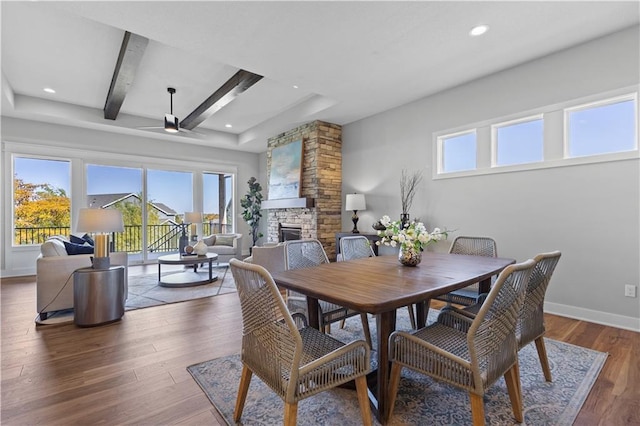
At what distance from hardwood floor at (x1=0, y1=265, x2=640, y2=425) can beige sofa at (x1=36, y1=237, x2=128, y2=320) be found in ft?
0.83

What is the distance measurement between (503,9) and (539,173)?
5.85 ft

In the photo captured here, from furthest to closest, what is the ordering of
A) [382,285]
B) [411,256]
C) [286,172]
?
[286,172]
[411,256]
[382,285]

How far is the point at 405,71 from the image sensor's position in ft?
11.9

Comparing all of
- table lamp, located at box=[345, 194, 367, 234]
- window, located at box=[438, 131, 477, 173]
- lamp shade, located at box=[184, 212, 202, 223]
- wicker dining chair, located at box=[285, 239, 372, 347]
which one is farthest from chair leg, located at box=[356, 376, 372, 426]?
lamp shade, located at box=[184, 212, 202, 223]

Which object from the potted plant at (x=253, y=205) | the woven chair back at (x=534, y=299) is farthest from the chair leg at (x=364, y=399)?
the potted plant at (x=253, y=205)

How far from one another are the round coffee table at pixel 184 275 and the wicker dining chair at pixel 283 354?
3307 mm

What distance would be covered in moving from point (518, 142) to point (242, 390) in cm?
389

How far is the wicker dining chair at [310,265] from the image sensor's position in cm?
221

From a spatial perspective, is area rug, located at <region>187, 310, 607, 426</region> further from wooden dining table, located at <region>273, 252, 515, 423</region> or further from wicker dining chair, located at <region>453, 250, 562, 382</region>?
wicker dining chair, located at <region>453, 250, 562, 382</region>

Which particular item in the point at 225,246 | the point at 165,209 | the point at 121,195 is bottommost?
the point at 225,246

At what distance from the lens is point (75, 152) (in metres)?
5.85

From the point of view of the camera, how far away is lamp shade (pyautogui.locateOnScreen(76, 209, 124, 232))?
2.88 meters

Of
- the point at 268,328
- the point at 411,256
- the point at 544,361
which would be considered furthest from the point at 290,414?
the point at 544,361

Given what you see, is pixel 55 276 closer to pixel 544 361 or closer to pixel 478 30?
pixel 544 361
